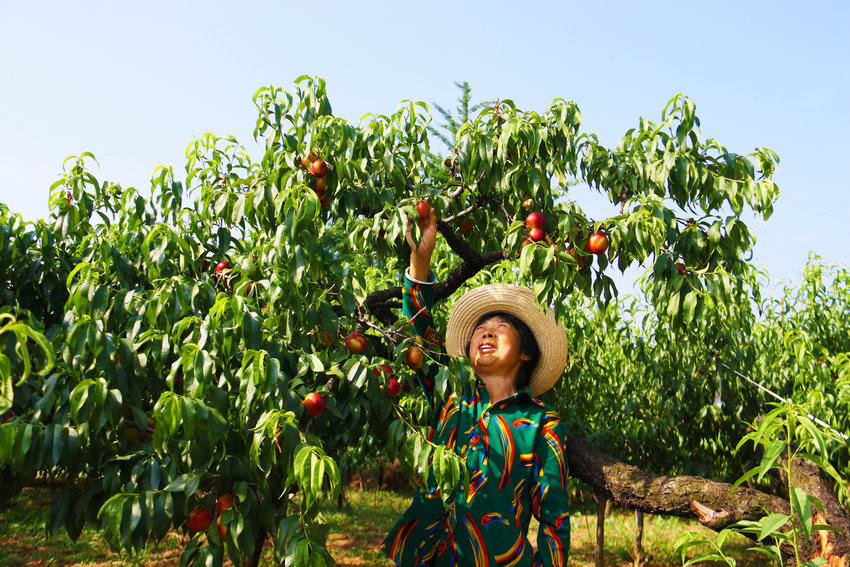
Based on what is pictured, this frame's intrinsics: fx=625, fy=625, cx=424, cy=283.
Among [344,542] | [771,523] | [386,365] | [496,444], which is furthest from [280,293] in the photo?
[344,542]

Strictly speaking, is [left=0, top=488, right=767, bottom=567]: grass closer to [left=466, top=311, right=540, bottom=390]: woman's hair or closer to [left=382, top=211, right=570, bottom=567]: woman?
[left=382, top=211, right=570, bottom=567]: woman

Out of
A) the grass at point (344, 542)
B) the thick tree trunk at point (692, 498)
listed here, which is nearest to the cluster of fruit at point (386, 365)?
the thick tree trunk at point (692, 498)

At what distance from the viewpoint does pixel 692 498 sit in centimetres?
264

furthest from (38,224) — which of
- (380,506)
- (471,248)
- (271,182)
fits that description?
(380,506)

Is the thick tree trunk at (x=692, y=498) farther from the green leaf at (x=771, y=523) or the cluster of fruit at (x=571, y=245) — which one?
the green leaf at (x=771, y=523)

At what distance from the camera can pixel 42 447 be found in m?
1.82

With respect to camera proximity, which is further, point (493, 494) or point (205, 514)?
point (493, 494)

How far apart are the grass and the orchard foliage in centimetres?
346

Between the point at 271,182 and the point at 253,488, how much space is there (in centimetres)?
107

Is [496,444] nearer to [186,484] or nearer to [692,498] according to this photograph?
[692,498]

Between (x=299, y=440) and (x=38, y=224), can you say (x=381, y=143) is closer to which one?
(x=299, y=440)

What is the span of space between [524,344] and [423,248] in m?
0.65

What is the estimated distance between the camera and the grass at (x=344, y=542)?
6.25 meters

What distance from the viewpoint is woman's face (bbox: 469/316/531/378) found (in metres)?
2.58
